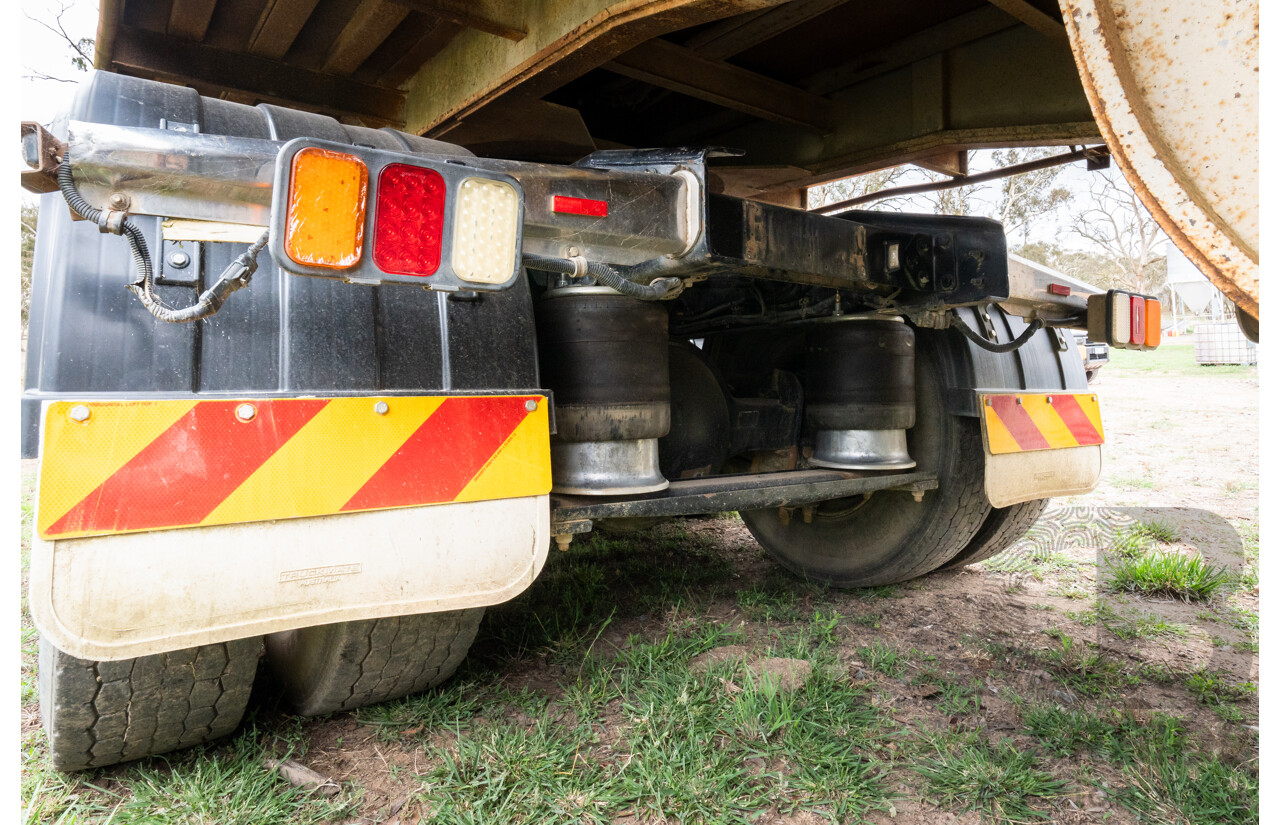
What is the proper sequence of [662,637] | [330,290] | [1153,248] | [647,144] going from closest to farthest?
[330,290]
[662,637]
[647,144]
[1153,248]

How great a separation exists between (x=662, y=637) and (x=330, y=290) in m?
1.44

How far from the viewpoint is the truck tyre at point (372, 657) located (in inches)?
59.1

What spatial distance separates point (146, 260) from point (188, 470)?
1.07ft

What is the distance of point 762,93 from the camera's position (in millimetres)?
2609

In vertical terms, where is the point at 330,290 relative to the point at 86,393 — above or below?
above

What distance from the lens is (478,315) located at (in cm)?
141

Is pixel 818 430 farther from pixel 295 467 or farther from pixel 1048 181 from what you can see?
pixel 1048 181

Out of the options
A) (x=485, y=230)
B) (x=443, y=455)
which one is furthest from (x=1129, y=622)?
(x=485, y=230)

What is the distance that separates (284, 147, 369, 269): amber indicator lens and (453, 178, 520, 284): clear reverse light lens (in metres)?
0.12

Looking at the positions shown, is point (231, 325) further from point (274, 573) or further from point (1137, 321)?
point (1137, 321)

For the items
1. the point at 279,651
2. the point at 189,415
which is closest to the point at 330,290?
the point at 189,415

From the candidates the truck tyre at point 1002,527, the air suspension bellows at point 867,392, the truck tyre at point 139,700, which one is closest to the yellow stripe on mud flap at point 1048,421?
the truck tyre at point 1002,527

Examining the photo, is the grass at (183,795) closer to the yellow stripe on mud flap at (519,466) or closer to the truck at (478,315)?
the truck at (478,315)

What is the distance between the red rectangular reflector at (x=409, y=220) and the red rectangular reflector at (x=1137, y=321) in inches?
81.0
